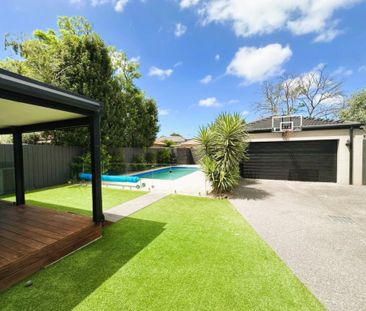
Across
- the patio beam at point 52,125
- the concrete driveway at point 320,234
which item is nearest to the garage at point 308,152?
the concrete driveway at point 320,234

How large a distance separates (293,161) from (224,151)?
5.32m

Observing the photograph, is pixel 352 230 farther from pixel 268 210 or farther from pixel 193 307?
pixel 193 307

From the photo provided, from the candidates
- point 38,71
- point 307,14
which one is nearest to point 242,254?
point 307,14

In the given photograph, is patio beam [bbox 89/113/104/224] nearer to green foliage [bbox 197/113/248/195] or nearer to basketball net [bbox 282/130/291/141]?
green foliage [bbox 197/113/248/195]

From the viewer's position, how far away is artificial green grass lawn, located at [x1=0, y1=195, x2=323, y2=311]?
203 cm

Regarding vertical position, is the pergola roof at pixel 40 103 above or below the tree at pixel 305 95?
below

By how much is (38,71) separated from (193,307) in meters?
15.1

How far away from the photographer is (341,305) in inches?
79.1

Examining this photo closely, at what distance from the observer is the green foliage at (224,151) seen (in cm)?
675

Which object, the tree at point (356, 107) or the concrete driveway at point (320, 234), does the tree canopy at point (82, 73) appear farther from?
the tree at point (356, 107)

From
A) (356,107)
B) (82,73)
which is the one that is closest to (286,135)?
(82,73)

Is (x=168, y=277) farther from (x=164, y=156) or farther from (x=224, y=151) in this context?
(x=164, y=156)

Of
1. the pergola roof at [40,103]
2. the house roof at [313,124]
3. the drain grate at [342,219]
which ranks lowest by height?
the drain grate at [342,219]

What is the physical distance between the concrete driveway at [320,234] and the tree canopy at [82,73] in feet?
31.7
